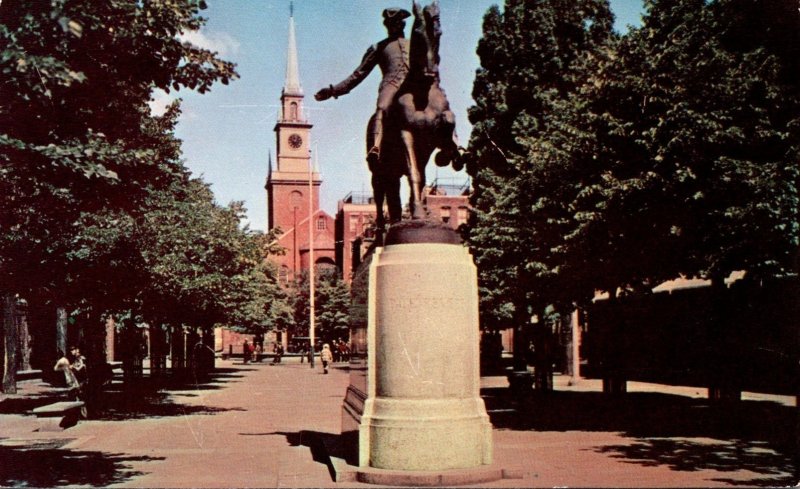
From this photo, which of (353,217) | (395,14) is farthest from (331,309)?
(395,14)

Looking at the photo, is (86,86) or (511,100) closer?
(86,86)

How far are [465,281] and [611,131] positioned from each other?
6.63m

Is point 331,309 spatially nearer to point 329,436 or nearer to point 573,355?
point 573,355

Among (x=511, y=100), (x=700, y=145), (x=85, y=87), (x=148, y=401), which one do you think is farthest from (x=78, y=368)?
(x=511, y=100)

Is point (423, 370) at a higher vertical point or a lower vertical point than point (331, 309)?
lower

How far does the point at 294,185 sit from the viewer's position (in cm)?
10100

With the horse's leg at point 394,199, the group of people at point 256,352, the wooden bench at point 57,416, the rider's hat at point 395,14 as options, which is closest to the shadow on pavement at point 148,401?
the wooden bench at point 57,416

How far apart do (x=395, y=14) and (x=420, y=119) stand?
157 cm

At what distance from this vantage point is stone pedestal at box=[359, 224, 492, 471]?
8.27 m

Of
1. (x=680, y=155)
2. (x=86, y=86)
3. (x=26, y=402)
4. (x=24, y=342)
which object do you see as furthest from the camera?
(x=24, y=342)

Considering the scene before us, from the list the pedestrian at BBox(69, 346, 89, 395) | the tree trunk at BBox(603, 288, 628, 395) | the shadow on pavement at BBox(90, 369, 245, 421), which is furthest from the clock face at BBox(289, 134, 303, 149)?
the pedestrian at BBox(69, 346, 89, 395)

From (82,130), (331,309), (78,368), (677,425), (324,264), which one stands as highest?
(324,264)

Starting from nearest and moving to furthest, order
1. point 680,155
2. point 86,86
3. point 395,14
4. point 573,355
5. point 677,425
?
point 86,86, point 395,14, point 680,155, point 677,425, point 573,355

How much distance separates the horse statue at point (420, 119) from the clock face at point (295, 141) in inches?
3681
